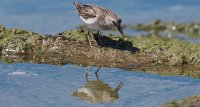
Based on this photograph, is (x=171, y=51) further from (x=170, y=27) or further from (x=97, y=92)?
(x=170, y=27)

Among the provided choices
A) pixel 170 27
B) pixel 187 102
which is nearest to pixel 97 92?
pixel 187 102

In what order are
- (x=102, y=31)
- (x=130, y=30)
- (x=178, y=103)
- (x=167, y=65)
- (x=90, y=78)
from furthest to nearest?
(x=130, y=30), (x=102, y=31), (x=167, y=65), (x=90, y=78), (x=178, y=103)

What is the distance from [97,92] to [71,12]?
8285mm

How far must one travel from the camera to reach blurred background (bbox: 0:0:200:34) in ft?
50.4

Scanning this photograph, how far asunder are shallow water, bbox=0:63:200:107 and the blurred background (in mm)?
6469

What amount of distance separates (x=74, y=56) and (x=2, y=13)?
6.85 metres

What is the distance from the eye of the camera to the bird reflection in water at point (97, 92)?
24.7ft

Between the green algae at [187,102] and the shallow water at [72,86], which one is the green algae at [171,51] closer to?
the shallow water at [72,86]

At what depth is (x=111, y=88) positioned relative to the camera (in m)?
7.94

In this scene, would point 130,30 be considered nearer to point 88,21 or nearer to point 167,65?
point 88,21

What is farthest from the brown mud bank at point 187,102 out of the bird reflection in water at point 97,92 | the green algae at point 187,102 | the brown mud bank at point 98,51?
the brown mud bank at point 98,51

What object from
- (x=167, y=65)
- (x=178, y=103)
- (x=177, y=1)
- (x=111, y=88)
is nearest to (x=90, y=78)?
(x=111, y=88)

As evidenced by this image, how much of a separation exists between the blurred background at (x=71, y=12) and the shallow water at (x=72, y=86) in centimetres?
647

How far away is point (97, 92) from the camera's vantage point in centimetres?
787
